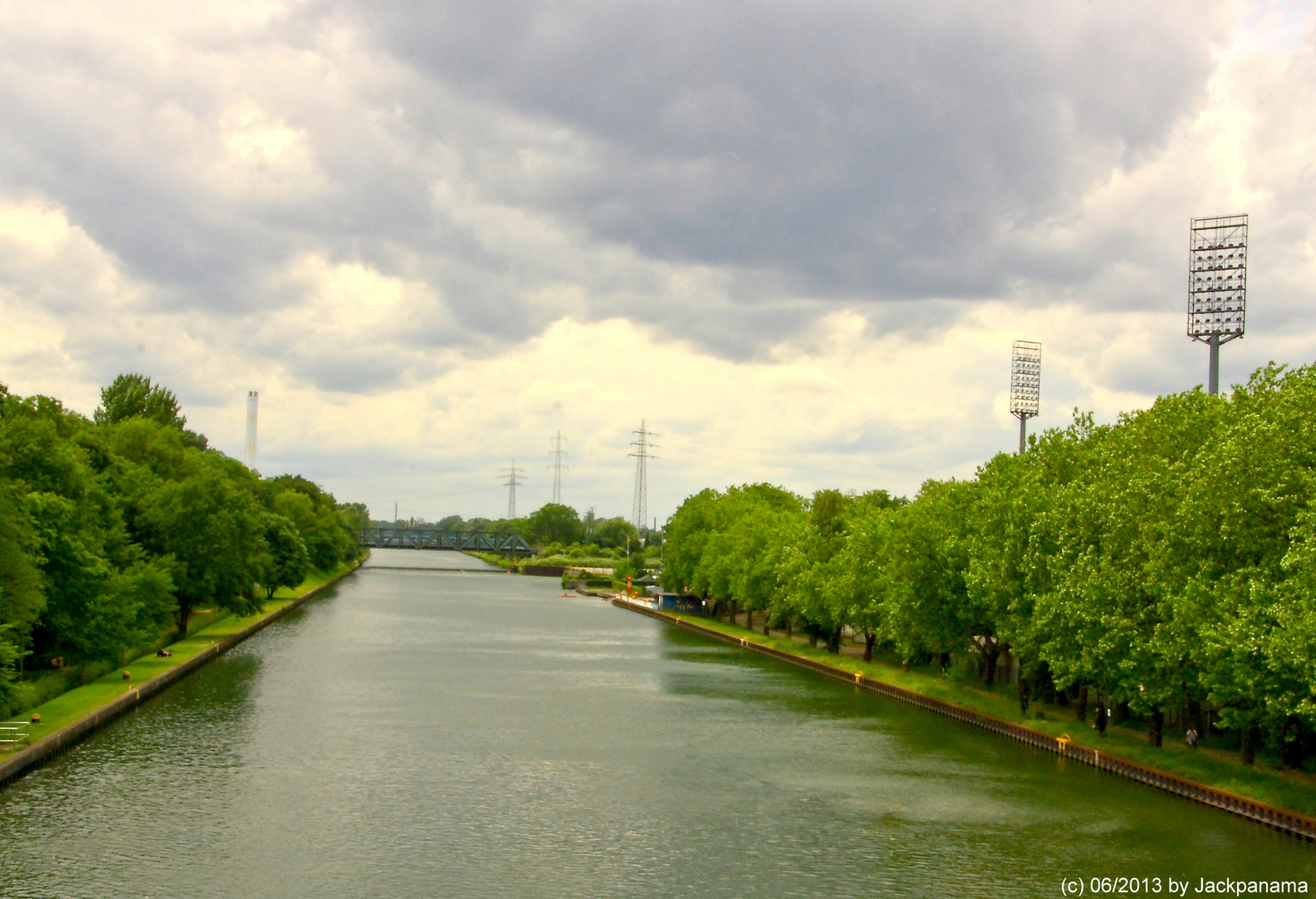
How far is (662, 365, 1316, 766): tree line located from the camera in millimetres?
34750

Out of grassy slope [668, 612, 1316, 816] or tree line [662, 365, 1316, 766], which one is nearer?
tree line [662, 365, 1316, 766]

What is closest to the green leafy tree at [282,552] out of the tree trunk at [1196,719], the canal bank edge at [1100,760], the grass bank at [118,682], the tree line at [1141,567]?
the grass bank at [118,682]

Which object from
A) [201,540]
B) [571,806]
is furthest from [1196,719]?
[201,540]

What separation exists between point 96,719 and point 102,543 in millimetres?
11741

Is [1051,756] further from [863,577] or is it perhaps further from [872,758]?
[863,577]

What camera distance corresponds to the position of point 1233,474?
36188mm

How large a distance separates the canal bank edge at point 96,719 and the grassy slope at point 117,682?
0.32 m

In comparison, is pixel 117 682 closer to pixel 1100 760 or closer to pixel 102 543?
pixel 102 543

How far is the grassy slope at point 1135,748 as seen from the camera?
3722cm

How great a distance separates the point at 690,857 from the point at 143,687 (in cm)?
3470

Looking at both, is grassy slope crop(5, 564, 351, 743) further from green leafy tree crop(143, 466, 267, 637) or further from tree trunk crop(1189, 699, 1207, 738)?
tree trunk crop(1189, 699, 1207, 738)

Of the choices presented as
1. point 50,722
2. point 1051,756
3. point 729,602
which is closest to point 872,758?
point 1051,756

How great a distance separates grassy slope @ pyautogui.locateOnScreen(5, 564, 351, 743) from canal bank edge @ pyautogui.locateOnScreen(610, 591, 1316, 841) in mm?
39035

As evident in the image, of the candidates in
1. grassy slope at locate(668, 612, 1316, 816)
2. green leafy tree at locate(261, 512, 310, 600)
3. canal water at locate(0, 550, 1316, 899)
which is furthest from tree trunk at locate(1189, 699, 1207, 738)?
green leafy tree at locate(261, 512, 310, 600)
